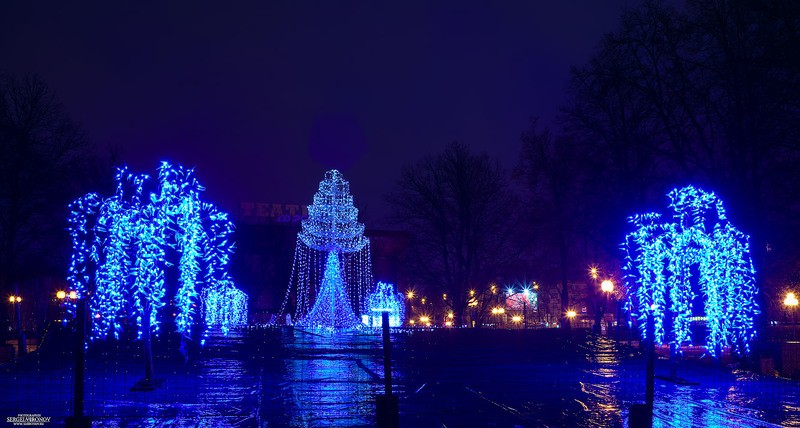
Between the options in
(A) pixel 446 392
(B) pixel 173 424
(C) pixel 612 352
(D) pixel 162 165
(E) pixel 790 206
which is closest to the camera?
(B) pixel 173 424

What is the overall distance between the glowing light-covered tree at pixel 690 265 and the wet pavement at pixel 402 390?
4.89ft

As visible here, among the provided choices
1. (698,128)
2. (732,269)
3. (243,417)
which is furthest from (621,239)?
(243,417)

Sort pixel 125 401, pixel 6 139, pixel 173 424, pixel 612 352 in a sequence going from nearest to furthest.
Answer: pixel 173 424, pixel 125 401, pixel 612 352, pixel 6 139

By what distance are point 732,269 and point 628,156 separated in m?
14.3

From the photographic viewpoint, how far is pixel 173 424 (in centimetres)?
1009

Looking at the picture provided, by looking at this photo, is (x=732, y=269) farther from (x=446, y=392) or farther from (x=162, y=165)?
(x=162, y=165)

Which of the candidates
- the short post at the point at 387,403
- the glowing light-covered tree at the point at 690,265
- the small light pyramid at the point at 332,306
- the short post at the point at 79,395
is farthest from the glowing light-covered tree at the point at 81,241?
the small light pyramid at the point at 332,306

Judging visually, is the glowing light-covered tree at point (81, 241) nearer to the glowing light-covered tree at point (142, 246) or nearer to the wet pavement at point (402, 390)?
the glowing light-covered tree at point (142, 246)

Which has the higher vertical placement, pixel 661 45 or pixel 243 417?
pixel 661 45

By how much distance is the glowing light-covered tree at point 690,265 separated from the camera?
16.8 meters

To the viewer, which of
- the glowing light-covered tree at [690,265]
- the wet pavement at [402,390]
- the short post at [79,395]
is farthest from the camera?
the glowing light-covered tree at [690,265]

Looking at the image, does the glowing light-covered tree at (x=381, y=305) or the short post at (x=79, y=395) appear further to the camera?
the glowing light-covered tree at (x=381, y=305)

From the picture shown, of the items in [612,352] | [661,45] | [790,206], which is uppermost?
[661,45]

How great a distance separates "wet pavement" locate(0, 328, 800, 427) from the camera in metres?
10.9
